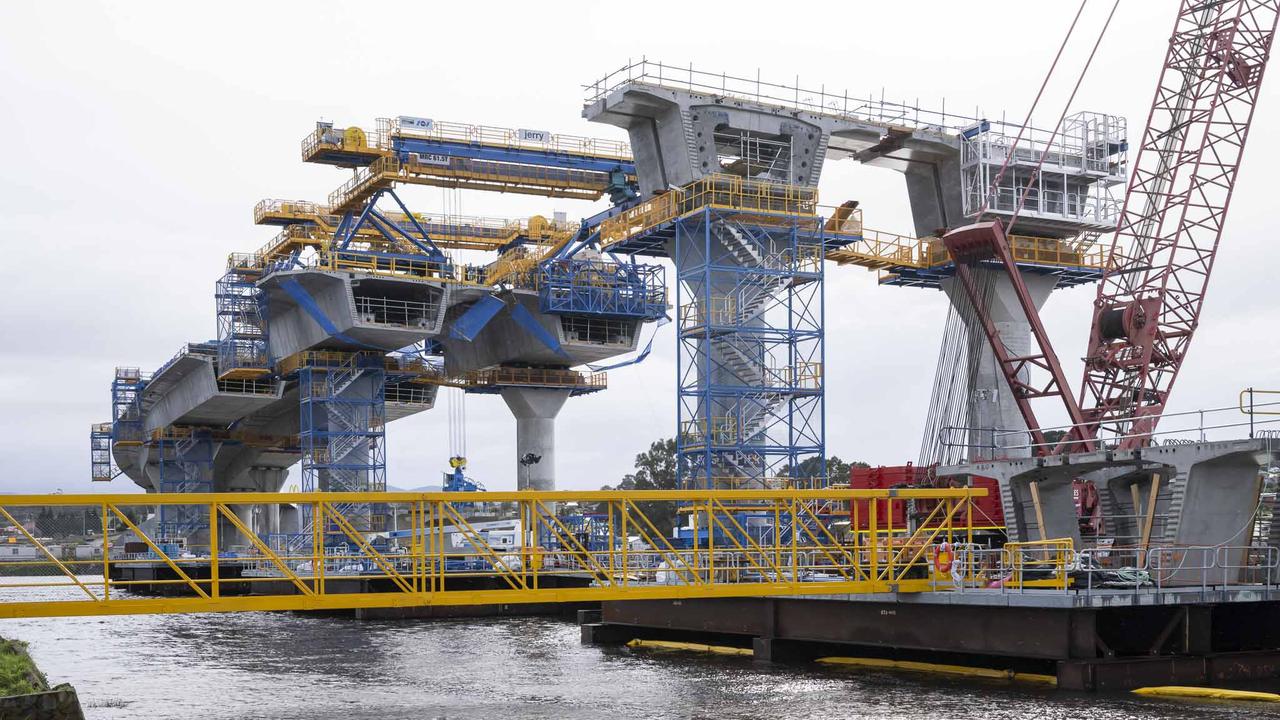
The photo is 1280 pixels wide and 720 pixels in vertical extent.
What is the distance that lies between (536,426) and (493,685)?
51.2m

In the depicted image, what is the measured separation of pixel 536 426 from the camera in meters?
90.6

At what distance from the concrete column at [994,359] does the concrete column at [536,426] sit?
2713 cm

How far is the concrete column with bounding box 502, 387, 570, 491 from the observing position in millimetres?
89500

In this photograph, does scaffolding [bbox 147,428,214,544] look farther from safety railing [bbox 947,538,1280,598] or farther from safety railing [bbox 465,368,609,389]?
safety railing [bbox 947,538,1280,598]

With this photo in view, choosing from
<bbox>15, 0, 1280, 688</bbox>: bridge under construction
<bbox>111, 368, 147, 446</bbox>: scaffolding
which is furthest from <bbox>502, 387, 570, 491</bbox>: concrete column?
<bbox>111, 368, 147, 446</bbox>: scaffolding

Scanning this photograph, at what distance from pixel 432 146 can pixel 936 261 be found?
26.1 meters

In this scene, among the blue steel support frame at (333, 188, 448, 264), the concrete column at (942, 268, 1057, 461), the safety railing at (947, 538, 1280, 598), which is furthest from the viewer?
the blue steel support frame at (333, 188, 448, 264)

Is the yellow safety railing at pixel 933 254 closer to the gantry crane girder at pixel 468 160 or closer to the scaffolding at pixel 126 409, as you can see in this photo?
the gantry crane girder at pixel 468 160

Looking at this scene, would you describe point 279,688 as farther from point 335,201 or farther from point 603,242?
point 335,201

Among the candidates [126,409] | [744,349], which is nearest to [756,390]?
[744,349]

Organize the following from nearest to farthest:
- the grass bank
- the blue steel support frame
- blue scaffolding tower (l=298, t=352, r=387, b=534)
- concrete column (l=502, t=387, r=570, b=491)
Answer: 1. the grass bank
2. the blue steel support frame
3. blue scaffolding tower (l=298, t=352, r=387, b=534)
4. concrete column (l=502, t=387, r=570, b=491)

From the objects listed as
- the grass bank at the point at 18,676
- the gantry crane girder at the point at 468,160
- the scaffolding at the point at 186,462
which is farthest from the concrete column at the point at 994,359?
the scaffolding at the point at 186,462

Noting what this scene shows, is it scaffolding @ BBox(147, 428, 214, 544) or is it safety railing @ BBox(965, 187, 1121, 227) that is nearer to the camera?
safety railing @ BBox(965, 187, 1121, 227)

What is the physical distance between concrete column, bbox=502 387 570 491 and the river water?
3036cm
